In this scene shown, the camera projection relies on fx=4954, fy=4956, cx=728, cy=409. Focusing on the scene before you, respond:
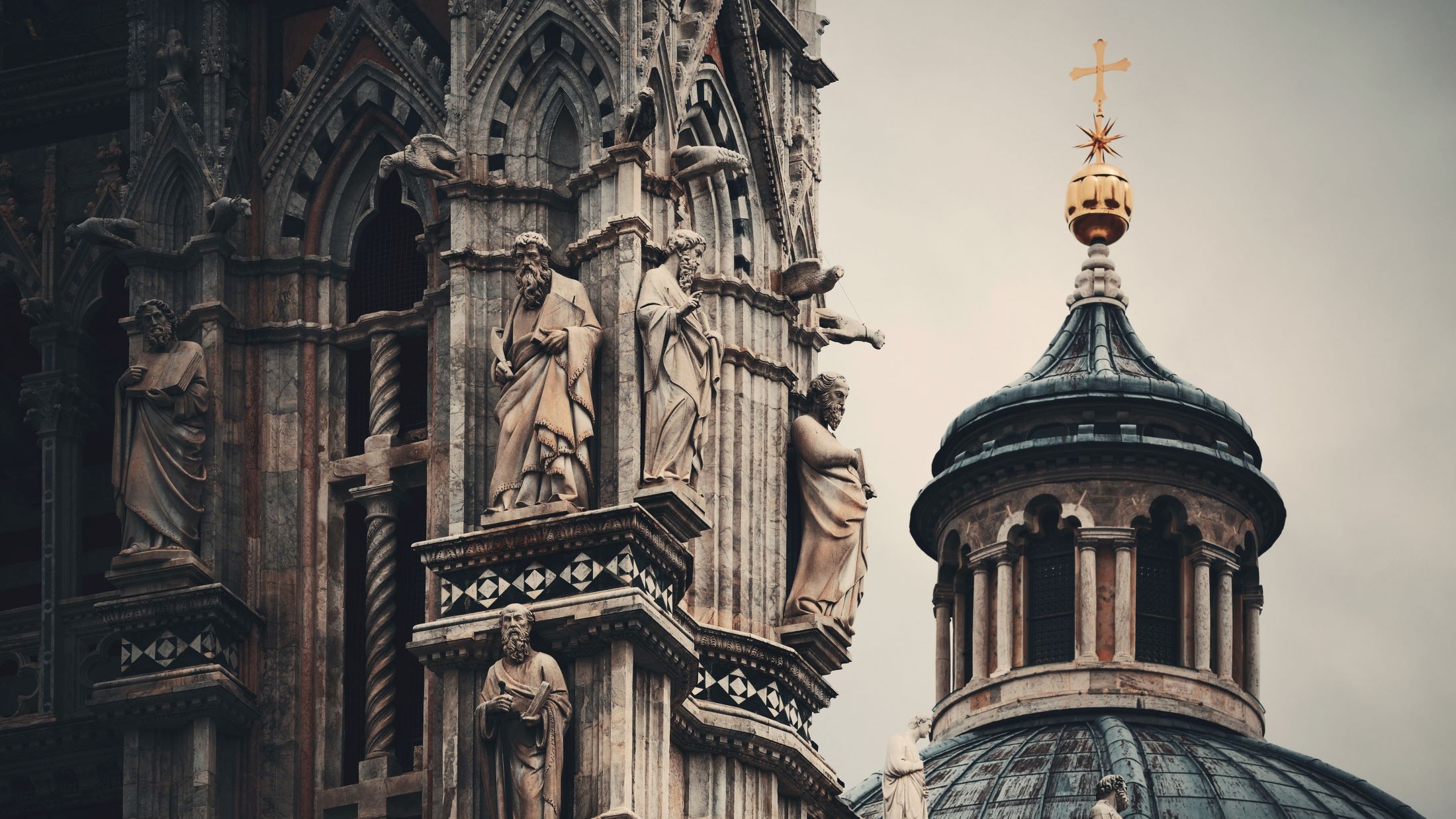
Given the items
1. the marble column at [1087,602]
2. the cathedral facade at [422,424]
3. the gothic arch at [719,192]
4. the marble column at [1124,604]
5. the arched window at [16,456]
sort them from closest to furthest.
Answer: the cathedral facade at [422,424] < the gothic arch at [719,192] < the arched window at [16,456] < the marble column at [1124,604] < the marble column at [1087,602]

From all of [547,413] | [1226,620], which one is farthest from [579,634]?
[1226,620]

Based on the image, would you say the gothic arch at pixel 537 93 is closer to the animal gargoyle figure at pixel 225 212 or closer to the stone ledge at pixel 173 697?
the animal gargoyle figure at pixel 225 212

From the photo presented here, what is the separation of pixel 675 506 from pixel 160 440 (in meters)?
6.08

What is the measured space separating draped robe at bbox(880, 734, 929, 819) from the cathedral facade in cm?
1156

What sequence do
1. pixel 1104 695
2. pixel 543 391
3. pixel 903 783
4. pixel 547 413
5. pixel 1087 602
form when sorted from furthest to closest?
pixel 1087 602, pixel 1104 695, pixel 903 783, pixel 543 391, pixel 547 413

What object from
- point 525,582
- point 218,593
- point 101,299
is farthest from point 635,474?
point 101,299

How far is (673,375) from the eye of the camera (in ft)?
152

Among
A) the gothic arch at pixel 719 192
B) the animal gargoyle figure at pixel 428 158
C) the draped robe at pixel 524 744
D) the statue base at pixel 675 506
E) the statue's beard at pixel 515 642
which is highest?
the gothic arch at pixel 719 192

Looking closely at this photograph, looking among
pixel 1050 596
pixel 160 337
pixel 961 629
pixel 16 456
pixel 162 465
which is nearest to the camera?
pixel 162 465

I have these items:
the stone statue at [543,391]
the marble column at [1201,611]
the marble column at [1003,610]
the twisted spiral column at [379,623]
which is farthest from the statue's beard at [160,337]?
the marble column at [1003,610]

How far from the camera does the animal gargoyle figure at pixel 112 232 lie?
164 feet

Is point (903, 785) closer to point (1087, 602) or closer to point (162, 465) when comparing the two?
point (162, 465)

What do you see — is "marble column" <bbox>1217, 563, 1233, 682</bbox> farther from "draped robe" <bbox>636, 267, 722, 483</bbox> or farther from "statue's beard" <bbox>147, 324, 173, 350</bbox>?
"draped robe" <bbox>636, 267, 722, 483</bbox>

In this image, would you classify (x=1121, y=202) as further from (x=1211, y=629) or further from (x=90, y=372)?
(x=90, y=372)
